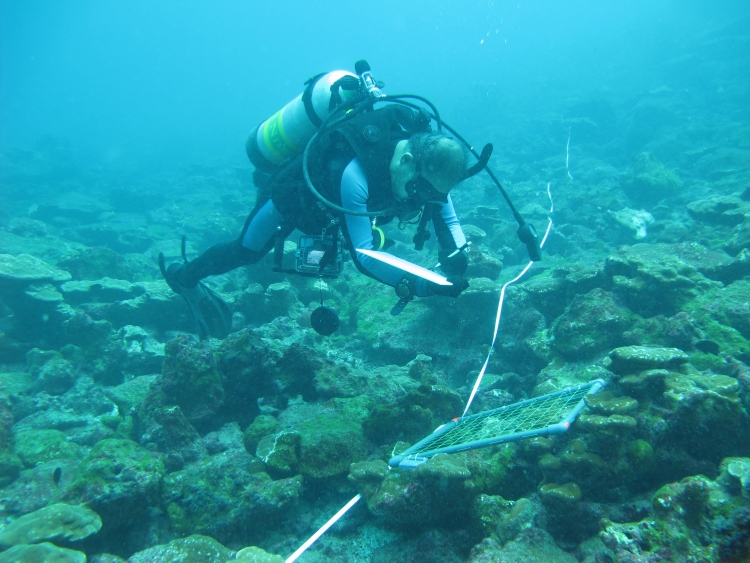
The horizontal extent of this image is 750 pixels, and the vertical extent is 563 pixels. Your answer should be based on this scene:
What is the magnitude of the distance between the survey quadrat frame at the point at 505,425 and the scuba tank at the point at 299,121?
3613 millimetres

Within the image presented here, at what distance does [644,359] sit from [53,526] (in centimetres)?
461

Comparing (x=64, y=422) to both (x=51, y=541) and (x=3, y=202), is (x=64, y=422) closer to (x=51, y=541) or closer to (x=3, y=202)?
(x=51, y=541)

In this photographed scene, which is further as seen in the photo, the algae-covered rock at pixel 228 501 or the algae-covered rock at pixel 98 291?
the algae-covered rock at pixel 98 291

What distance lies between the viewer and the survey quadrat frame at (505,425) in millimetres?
2436

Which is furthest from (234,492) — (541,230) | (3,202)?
(3,202)

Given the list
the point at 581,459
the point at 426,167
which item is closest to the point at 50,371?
the point at 426,167

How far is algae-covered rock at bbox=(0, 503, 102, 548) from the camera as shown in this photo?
2356mm

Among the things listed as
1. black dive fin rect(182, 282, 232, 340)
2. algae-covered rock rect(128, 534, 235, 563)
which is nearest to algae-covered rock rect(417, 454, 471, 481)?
algae-covered rock rect(128, 534, 235, 563)

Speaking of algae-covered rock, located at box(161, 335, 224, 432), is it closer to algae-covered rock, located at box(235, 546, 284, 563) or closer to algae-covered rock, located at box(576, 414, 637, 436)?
algae-covered rock, located at box(235, 546, 284, 563)

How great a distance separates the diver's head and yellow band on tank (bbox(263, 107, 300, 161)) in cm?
171

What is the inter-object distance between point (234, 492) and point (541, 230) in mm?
11066

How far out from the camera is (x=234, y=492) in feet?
10.2

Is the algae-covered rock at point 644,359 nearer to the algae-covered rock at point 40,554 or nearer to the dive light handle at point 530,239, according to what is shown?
the dive light handle at point 530,239

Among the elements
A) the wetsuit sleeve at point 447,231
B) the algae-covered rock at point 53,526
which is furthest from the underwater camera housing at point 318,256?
the algae-covered rock at point 53,526
